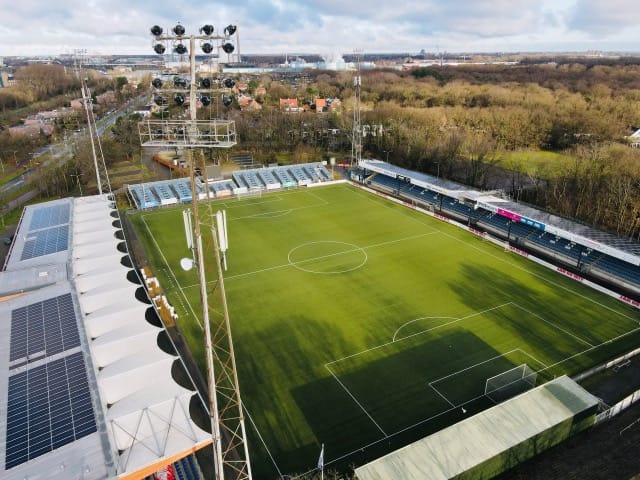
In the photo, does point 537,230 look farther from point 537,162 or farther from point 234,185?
point 234,185

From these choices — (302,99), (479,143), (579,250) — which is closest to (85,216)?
(579,250)

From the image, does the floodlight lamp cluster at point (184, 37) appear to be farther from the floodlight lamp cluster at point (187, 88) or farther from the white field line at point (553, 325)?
the white field line at point (553, 325)

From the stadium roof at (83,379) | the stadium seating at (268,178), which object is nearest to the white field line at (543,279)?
the stadium seating at (268,178)

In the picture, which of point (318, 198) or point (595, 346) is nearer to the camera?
point (595, 346)

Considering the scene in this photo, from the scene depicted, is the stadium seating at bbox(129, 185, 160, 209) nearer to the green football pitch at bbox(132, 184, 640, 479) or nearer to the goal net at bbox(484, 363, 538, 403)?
the green football pitch at bbox(132, 184, 640, 479)

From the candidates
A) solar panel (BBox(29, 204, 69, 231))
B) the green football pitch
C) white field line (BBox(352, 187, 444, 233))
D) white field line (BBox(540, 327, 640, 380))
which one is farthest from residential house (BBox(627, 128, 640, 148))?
solar panel (BBox(29, 204, 69, 231))

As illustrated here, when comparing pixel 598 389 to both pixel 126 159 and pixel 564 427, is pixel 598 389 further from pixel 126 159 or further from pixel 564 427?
pixel 126 159

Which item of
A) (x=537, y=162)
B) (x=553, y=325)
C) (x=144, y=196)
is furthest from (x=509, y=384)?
(x=537, y=162)
